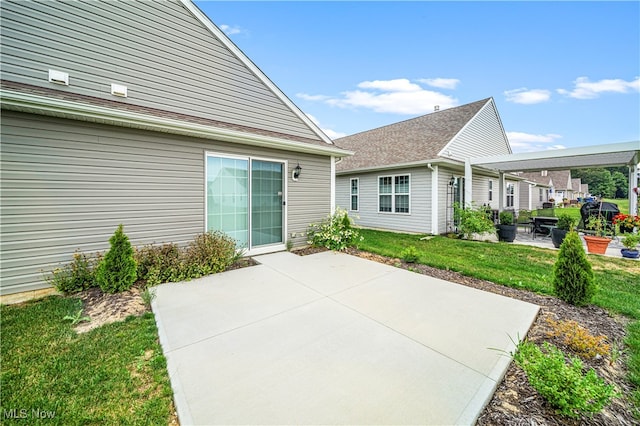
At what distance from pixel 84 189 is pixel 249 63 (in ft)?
14.5

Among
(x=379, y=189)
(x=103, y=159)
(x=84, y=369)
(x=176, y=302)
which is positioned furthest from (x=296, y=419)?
(x=379, y=189)

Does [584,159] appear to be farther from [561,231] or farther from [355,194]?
[355,194]

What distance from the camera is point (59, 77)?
13.1 feet

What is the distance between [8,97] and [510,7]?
11.5 m

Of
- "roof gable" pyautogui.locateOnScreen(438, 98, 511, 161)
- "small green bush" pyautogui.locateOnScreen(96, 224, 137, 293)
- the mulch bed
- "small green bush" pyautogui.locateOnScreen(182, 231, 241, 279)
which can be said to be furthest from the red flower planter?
"small green bush" pyautogui.locateOnScreen(96, 224, 137, 293)

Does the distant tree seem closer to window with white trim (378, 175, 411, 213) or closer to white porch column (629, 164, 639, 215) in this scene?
white porch column (629, 164, 639, 215)

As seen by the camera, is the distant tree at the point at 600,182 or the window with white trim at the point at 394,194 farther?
the distant tree at the point at 600,182

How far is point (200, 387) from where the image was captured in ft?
6.22

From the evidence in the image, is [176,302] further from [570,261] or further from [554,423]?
[570,261]

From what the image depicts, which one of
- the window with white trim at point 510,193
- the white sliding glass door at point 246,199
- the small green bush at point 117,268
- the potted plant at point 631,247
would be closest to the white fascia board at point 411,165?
the potted plant at point 631,247

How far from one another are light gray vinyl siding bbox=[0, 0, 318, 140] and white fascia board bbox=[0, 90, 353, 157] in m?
0.72

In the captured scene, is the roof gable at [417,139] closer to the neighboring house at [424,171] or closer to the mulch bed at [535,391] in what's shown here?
the neighboring house at [424,171]

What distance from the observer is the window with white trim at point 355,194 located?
1190 cm

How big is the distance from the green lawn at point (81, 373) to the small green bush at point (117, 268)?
64cm
